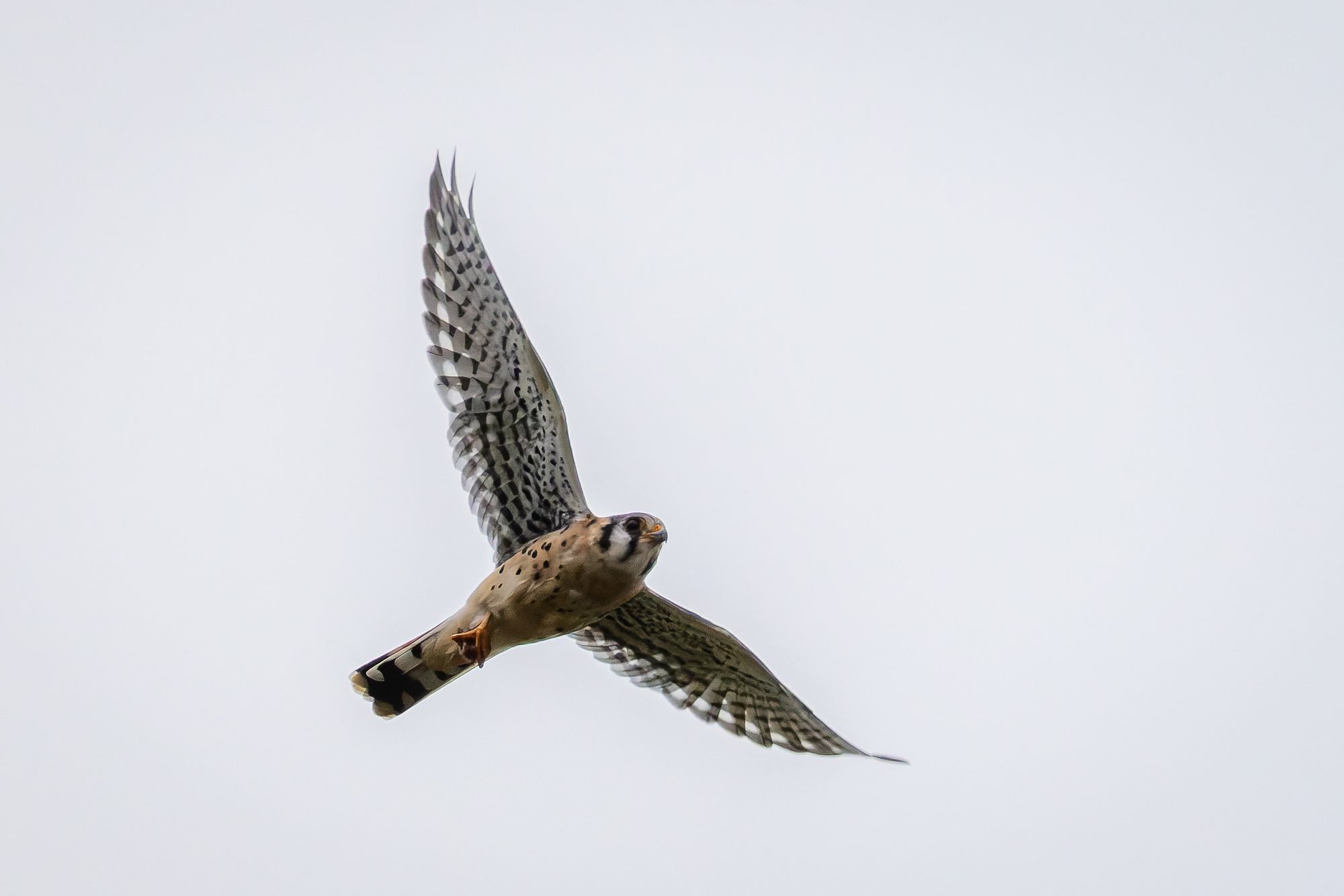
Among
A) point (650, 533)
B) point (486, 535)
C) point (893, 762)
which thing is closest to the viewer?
point (650, 533)

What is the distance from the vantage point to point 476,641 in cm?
1045

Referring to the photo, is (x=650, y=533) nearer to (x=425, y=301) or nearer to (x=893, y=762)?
(x=425, y=301)

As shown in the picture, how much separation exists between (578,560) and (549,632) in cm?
66

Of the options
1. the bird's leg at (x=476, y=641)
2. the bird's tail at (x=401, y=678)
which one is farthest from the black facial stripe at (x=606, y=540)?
the bird's tail at (x=401, y=678)

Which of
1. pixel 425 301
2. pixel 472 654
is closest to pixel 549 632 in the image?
pixel 472 654

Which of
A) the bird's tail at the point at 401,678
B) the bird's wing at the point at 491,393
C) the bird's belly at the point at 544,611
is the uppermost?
the bird's wing at the point at 491,393

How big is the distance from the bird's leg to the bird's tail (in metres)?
0.21

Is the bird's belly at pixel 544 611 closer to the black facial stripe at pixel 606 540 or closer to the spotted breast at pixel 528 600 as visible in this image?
the spotted breast at pixel 528 600

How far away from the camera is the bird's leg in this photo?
34.3ft

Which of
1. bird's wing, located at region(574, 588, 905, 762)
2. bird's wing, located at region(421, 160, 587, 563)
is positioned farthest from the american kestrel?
bird's wing, located at region(574, 588, 905, 762)

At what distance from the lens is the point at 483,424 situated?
430 inches

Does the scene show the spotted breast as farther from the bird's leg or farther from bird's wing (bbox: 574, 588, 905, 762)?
bird's wing (bbox: 574, 588, 905, 762)

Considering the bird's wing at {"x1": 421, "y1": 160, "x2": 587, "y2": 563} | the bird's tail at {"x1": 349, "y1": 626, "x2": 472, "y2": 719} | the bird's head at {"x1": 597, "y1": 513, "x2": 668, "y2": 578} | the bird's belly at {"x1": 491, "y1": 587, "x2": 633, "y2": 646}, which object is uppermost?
the bird's wing at {"x1": 421, "y1": 160, "x2": 587, "y2": 563}

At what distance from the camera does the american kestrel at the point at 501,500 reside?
10.5m
